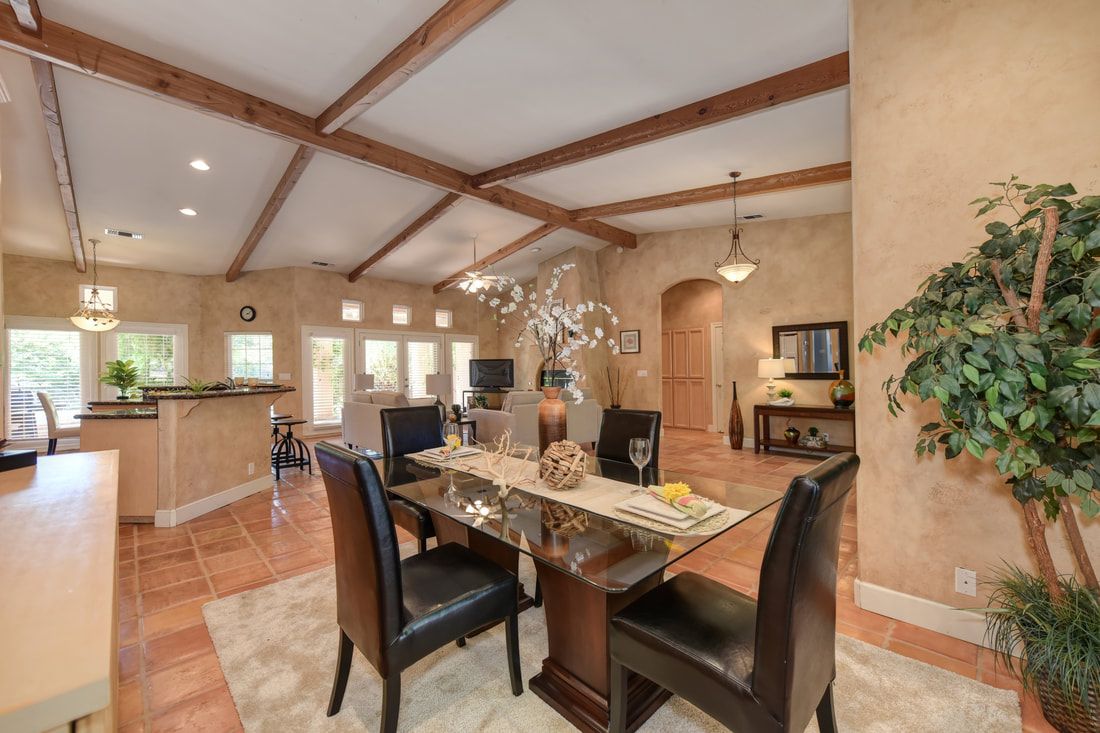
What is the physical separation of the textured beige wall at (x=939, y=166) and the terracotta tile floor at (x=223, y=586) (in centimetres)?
28

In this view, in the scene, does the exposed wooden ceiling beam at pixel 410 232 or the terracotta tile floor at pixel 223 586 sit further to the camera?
the exposed wooden ceiling beam at pixel 410 232

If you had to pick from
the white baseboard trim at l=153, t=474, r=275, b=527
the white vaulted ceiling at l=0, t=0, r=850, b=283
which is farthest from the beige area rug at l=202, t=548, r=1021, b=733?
the white vaulted ceiling at l=0, t=0, r=850, b=283

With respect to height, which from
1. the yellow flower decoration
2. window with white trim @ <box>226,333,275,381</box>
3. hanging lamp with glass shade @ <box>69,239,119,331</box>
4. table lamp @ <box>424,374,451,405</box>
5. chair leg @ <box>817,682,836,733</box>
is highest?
hanging lamp with glass shade @ <box>69,239,119,331</box>

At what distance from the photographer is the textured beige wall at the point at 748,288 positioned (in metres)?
6.16

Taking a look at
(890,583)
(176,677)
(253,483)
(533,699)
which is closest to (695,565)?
(890,583)

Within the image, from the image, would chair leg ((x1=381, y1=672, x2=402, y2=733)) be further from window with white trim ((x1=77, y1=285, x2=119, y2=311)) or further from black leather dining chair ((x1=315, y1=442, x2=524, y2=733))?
window with white trim ((x1=77, y1=285, x2=119, y2=311))

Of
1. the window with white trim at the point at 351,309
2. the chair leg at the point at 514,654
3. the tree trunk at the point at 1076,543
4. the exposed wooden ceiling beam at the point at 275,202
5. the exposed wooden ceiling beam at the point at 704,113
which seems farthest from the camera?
the window with white trim at the point at 351,309

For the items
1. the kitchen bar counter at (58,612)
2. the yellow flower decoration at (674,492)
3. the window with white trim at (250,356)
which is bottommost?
the yellow flower decoration at (674,492)

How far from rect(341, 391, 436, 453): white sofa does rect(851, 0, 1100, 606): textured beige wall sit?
4.67 meters

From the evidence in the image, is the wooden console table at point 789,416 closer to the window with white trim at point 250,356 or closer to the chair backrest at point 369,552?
the chair backrest at point 369,552

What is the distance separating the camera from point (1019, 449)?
1.43 meters

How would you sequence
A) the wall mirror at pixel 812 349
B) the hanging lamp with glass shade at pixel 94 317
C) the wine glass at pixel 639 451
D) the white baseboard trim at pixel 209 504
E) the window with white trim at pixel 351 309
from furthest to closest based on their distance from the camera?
the window with white trim at pixel 351 309
the wall mirror at pixel 812 349
the hanging lamp with glass shade at pixel 94 317
the white baseboard trim at pixel 209 504
the wine glass at pixel 639 451

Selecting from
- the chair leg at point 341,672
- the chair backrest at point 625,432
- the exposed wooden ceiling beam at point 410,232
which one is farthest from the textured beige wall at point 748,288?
the chair leg at point 341,672

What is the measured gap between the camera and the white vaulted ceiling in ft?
9.59
